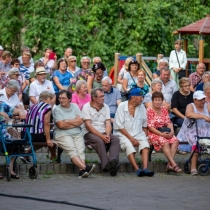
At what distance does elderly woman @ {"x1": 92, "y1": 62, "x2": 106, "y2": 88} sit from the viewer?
1930cm

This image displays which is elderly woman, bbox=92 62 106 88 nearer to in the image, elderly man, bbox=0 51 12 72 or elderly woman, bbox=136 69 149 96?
elderly woman, bbox=136 69 149 96

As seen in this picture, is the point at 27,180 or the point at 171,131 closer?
the point at 27,180

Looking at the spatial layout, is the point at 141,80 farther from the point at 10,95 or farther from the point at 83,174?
the point at 83,174

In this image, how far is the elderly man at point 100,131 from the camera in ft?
52.9

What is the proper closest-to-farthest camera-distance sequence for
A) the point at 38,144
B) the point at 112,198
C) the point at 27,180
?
the point at 112,198, the point at 27,180, the point at 38,144

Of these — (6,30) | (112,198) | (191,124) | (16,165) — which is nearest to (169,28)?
(6,30)

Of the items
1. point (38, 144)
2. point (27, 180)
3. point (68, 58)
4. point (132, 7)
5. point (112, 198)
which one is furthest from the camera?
point (132, 7)

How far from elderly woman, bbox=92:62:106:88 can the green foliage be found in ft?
29.8

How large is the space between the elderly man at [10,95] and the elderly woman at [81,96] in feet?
3.75

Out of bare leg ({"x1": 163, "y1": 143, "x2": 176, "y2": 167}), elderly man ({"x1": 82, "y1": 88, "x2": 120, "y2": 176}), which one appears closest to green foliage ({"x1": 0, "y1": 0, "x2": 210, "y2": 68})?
elderly man ({"x1": 82, "y1": 88, "x2": 120, "y2": 176})

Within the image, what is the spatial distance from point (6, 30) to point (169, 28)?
5203 mm

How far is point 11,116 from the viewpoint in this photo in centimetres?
1712

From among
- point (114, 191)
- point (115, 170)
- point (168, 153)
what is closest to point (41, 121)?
→ point (115, 170)

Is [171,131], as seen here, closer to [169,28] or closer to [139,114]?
[139,114]
